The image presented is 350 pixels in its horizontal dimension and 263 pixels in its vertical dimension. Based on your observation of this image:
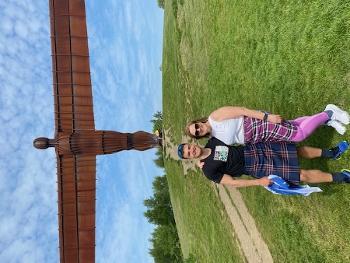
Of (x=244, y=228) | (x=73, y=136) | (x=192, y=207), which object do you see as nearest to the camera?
(x=244, y=228)

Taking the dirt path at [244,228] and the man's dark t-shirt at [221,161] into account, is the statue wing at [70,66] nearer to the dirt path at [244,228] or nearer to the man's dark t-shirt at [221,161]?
the dirt path at [244,228]

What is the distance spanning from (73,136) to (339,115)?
10.4m

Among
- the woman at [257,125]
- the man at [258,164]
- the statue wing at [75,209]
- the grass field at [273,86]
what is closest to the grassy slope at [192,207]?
the grass field at [273,86]

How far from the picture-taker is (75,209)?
51.7 feet

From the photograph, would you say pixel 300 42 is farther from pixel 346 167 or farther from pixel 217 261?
pixel 217 261

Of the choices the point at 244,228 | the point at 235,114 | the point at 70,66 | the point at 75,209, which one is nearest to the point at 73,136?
the point at 70,66

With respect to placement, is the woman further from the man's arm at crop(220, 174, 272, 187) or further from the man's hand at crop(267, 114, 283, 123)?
the man's arm at crop(220, 174, 272, 187)

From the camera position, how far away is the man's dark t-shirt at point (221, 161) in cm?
789

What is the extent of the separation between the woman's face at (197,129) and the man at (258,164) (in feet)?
1.02

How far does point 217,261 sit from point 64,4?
1175cm

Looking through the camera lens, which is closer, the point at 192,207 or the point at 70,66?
the point at 70,66

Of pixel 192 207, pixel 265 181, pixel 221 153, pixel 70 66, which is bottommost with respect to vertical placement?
pixel 192 207

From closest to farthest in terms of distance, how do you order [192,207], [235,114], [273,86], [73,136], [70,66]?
[235,114] → [273,86] → [70,66] → [73,136] → [192,207]

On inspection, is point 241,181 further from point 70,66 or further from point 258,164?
point 70,66
